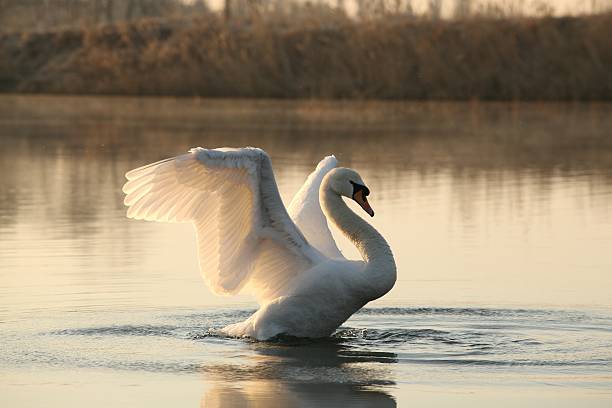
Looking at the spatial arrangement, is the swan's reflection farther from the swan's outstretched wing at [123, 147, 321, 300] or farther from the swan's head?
the swan's head

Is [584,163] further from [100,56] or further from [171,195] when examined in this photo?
[100,56]

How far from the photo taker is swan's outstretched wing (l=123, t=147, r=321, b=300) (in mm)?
8656

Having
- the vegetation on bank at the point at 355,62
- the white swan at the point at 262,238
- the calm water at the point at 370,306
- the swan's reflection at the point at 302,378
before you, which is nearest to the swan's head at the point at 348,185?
the white swan at the point at 262,238

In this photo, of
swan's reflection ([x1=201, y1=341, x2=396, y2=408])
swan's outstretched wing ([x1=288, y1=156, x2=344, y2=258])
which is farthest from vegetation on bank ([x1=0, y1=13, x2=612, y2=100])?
swan's reflection ([x1=201, y1=341, x2=396, y2=408])

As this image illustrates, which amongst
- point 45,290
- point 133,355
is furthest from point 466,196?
point 133,355

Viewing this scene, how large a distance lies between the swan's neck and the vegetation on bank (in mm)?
25055

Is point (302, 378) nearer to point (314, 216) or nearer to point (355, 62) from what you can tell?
point (314, 216)

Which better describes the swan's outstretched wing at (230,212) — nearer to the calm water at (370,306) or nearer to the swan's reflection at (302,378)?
the calm water at (370,306)

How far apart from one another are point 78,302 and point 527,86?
26.0m

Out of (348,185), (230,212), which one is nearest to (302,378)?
(230,212)

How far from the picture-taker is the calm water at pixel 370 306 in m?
7.47

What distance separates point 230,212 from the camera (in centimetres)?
902

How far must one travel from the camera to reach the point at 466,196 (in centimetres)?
1580

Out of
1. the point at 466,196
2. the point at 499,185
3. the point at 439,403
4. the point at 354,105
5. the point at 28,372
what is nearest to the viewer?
the point at 439,403
